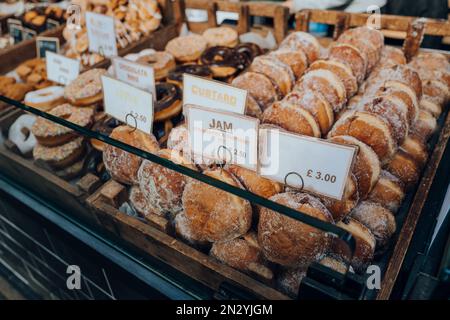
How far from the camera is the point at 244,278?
1151mm

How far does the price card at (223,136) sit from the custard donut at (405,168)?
69 cm

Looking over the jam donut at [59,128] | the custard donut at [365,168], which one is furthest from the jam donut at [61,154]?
the custard donut at [365,168]

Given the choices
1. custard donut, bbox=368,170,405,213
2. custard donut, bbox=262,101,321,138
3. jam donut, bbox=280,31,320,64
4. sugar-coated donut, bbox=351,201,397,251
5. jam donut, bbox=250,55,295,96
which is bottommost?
sugar-coated donut, bbox=351,201,397,251

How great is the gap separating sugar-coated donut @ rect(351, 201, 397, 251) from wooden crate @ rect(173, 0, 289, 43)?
166 centimetres

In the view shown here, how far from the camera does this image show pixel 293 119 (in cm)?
152

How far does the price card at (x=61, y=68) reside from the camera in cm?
236

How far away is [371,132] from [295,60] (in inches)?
32.9

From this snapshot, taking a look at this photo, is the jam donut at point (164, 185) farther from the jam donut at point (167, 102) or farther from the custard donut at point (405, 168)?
the custard donut at point (405, 168)

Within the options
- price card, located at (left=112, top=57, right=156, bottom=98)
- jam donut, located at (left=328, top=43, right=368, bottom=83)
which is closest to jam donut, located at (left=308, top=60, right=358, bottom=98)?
jam donut, located at (left=328, top=43, right=368, bottom=83)

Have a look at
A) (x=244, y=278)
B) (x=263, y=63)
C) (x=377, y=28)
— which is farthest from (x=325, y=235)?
(x=377, y=28)

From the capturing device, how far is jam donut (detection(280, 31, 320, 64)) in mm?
2193

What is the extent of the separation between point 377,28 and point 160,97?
55.6 inches

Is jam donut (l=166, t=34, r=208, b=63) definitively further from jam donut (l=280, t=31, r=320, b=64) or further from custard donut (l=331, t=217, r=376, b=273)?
custard donut (l=331, t=217, r=376, b=273)

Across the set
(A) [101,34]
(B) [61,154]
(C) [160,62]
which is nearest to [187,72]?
(C) [160,62]
